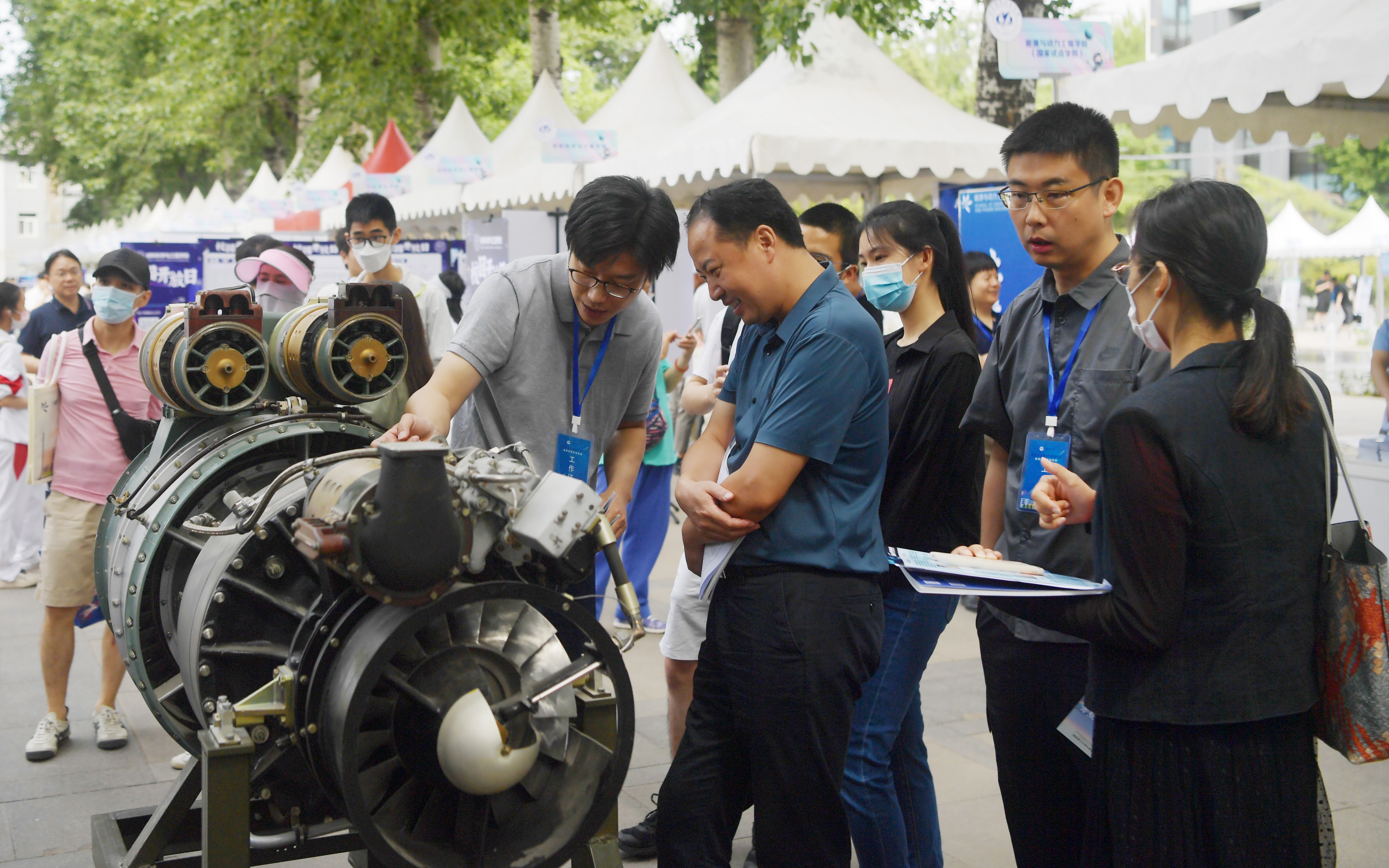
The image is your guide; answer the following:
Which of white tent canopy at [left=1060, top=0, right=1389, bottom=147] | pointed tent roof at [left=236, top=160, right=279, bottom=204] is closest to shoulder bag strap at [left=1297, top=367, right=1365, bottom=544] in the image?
white tent canopy at [left=1060, top=0, right=1389, bottom=147]

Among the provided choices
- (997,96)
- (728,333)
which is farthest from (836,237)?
(997,96)

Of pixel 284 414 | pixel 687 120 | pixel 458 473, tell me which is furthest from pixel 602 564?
pixel 687 120

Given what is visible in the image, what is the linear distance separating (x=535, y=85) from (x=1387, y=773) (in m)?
12.7

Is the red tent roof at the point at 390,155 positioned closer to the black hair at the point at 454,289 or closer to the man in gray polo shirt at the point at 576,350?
the black hair at the point at 454,289

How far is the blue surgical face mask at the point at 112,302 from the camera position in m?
5.00

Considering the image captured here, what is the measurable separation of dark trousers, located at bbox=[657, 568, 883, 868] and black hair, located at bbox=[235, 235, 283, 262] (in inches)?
187

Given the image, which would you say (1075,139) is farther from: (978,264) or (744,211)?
(978,264)

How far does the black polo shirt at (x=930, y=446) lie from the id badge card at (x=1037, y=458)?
1.52 feet

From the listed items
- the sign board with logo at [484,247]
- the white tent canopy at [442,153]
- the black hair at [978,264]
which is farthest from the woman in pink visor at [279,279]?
the white tent canopy at [442,153]

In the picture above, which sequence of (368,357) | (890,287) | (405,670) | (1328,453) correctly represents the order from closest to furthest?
(405,670), (1328,453), (368,357), (890,287)

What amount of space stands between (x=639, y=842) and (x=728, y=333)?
177 cm

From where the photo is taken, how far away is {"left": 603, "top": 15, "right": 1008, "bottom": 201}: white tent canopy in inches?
342

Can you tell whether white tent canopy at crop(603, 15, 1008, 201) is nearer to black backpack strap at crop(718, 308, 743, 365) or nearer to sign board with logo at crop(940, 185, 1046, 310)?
sign board with logo at crop(940, 185, 1046, 310)

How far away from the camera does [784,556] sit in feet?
8.61
